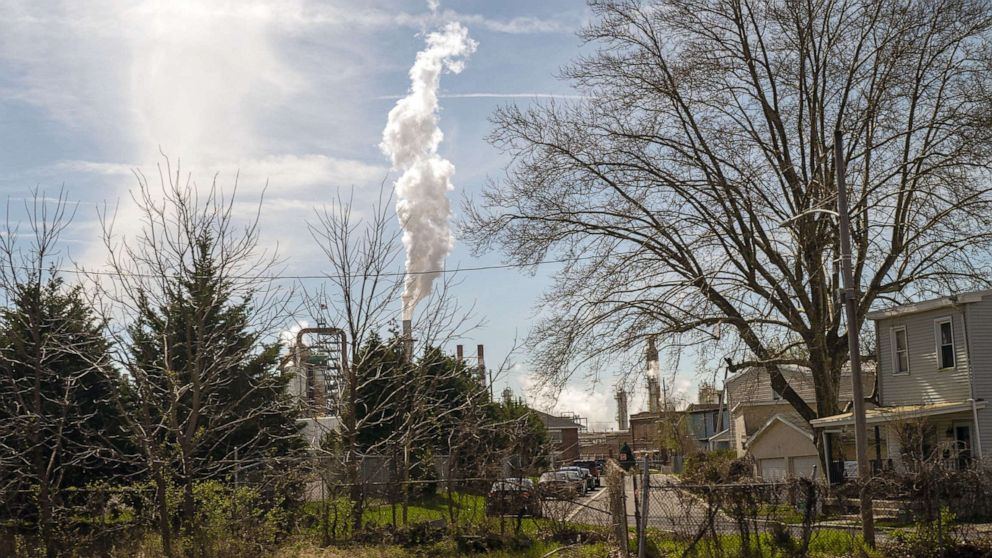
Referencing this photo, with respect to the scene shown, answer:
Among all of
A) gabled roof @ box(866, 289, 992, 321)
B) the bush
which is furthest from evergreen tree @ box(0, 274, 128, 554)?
gabled roof @ box(866, 289, 992, 321)

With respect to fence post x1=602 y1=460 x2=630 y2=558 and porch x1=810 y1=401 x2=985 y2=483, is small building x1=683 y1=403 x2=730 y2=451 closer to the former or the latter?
porch x1=810 y1=401 x2=985 y2=483

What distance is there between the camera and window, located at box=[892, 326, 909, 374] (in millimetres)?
32281

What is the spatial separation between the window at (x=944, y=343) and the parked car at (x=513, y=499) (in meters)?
16.3

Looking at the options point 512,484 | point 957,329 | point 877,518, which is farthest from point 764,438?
point 512,484

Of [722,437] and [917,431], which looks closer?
[917,431]

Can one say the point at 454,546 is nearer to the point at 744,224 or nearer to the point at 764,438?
the point at 744,224

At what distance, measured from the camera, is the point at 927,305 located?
30125 millimetres

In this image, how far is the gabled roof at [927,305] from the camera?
2867 cm

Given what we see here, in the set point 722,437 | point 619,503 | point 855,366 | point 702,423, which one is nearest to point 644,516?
point 619,503

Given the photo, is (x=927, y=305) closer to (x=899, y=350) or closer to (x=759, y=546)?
(x=899, y=350)

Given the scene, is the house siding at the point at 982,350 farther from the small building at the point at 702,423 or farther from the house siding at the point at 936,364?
the small building at the point at 702,423

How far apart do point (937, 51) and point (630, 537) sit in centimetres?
1770

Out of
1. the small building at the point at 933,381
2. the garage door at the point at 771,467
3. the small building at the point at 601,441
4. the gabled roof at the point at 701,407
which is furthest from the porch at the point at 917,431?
the small building at the point at 601,441

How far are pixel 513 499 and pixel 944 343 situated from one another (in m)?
17.0
